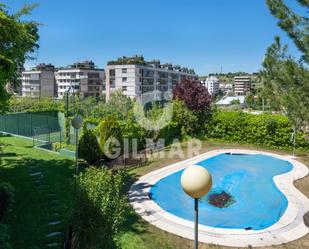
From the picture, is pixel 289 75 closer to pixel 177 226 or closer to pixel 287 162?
pixel 177 226

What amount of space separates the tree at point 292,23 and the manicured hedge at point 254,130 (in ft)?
40.4

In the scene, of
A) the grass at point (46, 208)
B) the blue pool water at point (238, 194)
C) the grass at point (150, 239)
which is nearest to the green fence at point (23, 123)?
the grass at point (46, 208)

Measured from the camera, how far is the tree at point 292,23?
852 cm

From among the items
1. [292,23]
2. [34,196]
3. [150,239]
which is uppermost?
[292,23]

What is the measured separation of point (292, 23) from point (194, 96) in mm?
14646

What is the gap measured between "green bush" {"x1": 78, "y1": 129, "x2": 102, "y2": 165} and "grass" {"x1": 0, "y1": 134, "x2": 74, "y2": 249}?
894 millimetres

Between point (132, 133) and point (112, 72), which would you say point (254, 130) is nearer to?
point (132, 133)

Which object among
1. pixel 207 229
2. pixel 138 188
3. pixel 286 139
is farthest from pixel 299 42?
pixel 286 139

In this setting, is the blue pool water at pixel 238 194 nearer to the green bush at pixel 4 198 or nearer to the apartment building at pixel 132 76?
the green bush at pixel 4 198

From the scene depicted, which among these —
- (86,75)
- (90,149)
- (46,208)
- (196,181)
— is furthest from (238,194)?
(86,75)

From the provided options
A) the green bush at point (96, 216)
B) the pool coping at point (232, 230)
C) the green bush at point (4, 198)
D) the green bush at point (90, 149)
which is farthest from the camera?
the green bush at point (90, 149)

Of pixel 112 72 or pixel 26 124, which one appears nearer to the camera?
pixel 26 124

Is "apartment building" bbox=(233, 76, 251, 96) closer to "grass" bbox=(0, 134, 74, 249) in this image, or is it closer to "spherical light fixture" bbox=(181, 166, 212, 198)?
"grass" bbox=(0, 134, 74, 249)

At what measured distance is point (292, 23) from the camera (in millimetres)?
8633
